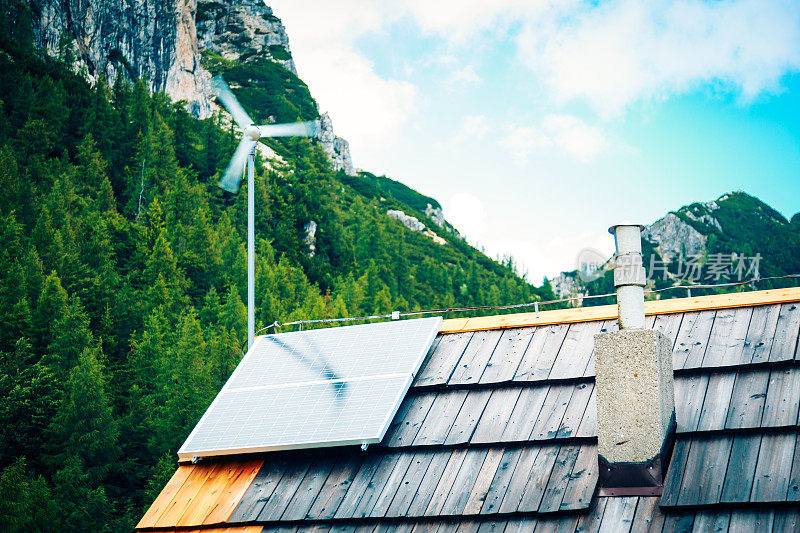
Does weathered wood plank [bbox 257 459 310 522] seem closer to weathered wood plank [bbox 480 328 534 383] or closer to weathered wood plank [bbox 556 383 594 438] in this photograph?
weathered wood plank [bbox 480 328 534 383]

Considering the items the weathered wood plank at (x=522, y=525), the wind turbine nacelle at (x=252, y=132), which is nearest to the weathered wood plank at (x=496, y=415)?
the weathered wood plank at (x=522, y=525)

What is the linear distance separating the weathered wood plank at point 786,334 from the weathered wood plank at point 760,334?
0.14 feet

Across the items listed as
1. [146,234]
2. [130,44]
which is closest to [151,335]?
[146,234]

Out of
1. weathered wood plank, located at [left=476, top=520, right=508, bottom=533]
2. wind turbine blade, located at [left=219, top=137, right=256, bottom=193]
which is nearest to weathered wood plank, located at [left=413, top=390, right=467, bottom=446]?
weathered wood plank, located at [left=476, top=520, right=508, bottom=533]

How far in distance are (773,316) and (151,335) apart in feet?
155

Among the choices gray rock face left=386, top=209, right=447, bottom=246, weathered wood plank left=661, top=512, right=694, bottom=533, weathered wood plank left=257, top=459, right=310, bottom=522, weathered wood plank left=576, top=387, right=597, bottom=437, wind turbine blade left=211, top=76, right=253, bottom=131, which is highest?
wind turbine blade left=211, top=76, right=253, bottom=131

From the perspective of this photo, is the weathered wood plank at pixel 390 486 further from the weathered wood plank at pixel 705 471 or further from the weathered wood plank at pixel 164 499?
the weathered wood plank at pixel 705 471

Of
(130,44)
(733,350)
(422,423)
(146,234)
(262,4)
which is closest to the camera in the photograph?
(733,350)

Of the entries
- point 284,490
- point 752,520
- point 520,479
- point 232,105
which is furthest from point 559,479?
point 232,105

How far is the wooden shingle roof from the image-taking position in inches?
237

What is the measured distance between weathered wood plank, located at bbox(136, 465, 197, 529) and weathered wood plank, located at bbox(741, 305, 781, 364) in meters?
5.84

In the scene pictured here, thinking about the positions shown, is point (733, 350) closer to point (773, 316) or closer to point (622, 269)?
point (773, 316)

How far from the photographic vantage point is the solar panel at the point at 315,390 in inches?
313

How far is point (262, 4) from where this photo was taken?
170875mm
